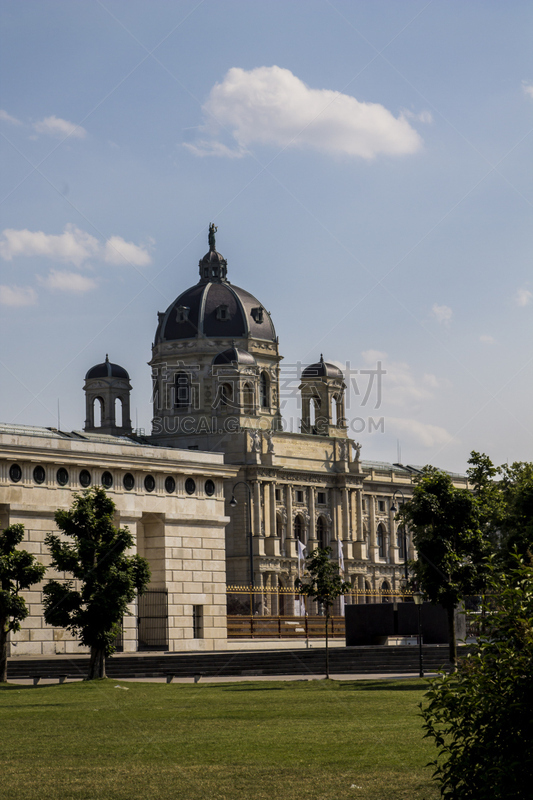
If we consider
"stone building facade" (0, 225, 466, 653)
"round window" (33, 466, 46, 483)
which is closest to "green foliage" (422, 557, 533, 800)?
"round window" (33, 466, 46, 483)

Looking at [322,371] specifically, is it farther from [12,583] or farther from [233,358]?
[12,583]

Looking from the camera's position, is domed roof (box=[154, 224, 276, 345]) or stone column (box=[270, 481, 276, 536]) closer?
stone column (box=[270, 481, 276, 536])

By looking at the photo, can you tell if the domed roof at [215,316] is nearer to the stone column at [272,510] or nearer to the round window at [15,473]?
the stone column at [272,510]

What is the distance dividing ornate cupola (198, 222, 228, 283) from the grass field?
8791cm

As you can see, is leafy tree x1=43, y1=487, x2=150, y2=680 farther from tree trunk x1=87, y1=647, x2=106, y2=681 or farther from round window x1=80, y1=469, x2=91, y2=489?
round window x1=80, y1=469, x2=91, y2=489

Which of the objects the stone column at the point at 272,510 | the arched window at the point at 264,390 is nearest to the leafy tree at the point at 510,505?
the stone column at the point at 272,510

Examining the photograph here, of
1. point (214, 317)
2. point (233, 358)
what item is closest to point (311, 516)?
point (233, 358)

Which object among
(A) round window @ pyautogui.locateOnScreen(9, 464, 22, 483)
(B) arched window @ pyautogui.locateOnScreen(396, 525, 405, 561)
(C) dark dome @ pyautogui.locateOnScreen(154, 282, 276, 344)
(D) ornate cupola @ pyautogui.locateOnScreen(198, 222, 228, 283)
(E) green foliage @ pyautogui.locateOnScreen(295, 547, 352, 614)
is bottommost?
(E) green foliage @ pyautogui.locateOnScreen(295, 547, 352, 614)

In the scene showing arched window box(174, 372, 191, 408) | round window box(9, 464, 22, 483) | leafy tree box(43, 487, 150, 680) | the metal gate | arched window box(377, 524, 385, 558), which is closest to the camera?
leafy tree box(43, 487, 150, 680)

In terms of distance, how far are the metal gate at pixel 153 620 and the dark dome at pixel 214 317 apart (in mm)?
56824

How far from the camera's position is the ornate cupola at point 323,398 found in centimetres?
11200

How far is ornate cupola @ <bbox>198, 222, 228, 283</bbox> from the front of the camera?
115 meters

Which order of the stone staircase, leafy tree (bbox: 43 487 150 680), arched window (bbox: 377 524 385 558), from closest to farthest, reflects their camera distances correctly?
leafy tree (bbox: 43 487 150 680) → the stone staircase → arched window (bbox: 377 524 385 558)

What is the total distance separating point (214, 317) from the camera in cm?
10969
